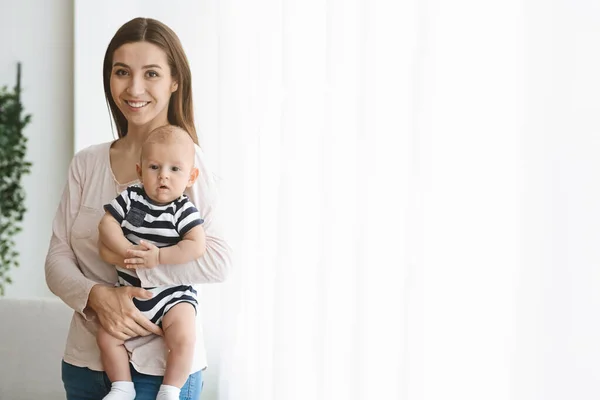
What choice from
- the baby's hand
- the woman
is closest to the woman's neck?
the woman

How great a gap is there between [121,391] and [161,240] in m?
0.30

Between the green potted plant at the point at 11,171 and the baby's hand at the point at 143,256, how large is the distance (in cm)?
214

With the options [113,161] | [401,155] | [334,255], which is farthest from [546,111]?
[113,161]

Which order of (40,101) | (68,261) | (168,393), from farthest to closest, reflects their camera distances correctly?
1. (40,101)
2. (68,261)
3. (168,393)

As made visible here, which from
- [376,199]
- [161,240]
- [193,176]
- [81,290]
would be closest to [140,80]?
[193,176]

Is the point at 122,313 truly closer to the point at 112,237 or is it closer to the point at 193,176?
the point at 112,237

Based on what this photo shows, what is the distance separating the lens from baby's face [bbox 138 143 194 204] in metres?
1.46

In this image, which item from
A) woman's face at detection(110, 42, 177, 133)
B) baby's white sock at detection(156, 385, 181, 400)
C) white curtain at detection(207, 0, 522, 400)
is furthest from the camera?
woman's face at detection(110, 42, 177, 133)

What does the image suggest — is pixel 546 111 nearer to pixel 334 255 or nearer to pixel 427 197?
pixel 427 197

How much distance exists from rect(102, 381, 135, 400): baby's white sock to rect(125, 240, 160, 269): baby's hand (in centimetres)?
23

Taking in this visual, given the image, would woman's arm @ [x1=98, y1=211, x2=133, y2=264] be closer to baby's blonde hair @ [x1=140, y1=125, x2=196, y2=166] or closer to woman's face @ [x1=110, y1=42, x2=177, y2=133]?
baby's blonde hair @ [x1=140, y1=125, x2=196, y2=166]

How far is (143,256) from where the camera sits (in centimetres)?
143

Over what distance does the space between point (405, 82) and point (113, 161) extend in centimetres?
65

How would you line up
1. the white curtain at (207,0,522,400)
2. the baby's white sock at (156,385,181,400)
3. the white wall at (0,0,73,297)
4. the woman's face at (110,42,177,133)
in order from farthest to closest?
the white wall at (0,0,73,297) → the woman's face at (110,42,177,133) → the baby's white sock at (156,385,181,400) → the white curtain at (207,0,522,400)
